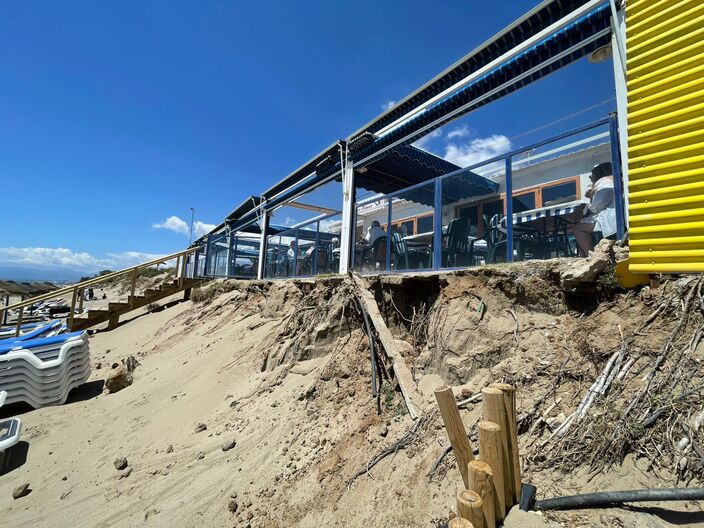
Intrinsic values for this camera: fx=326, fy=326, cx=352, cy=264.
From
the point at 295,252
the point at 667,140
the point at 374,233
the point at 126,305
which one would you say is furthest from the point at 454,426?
the point at 126,305

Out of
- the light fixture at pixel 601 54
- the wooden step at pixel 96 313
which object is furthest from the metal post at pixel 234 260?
the light fixture at pixel 601 54

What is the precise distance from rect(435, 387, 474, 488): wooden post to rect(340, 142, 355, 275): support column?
18.6ft

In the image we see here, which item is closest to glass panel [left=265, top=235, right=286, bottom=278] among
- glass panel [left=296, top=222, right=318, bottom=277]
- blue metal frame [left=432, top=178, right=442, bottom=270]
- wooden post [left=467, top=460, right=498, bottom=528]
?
glass panel [left=296, top=222, right=318, bottom=277]

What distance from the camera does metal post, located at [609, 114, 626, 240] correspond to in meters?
3.50

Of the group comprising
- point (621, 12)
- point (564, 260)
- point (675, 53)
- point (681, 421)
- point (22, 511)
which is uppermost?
point (621, 12)

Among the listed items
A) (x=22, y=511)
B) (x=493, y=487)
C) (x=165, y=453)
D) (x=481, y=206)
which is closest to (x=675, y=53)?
(x=481, y=206)

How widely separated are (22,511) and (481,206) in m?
7.05

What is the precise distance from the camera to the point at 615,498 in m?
1.68

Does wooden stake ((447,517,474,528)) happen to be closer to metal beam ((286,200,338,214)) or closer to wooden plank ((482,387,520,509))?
wooden plank ((482,387,520,509))

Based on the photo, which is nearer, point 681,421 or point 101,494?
point 681,421

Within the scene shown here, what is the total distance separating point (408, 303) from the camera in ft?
17.6

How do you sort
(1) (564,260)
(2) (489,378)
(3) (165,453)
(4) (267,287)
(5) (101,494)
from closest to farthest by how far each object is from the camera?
(2) (489,378), (1) (564,260), (5) (101,494), (3) (165,453), (4) (267,287)

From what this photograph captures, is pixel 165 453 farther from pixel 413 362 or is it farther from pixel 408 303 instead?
pixel 408 303

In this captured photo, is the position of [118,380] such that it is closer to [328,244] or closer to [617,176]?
[328,244]
